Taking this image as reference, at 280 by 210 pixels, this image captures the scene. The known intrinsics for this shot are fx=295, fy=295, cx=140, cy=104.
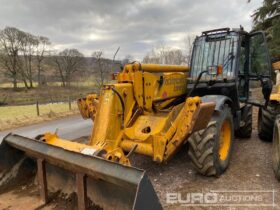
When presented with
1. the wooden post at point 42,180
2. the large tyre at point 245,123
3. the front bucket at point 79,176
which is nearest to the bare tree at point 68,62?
the large tyre at point 245,123

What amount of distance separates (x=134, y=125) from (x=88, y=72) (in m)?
38.8

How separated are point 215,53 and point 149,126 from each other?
7.50 ft

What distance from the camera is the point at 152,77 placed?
17.1ft

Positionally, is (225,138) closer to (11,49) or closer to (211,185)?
(211,185)

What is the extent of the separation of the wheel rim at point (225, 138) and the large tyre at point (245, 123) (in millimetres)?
1408

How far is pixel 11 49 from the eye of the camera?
3984cm

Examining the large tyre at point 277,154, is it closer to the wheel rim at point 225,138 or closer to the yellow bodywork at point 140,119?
the wheel rim at point 225,138

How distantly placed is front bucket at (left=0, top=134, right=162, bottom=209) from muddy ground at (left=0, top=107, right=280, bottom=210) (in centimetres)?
23

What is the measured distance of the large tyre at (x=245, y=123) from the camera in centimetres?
689

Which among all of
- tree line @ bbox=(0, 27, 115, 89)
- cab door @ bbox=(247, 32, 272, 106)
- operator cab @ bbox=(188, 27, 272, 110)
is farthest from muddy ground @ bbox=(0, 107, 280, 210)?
tree line @ bbox=(0, 27, 115, 89)

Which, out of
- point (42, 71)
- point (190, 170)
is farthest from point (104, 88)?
point (42, 71)

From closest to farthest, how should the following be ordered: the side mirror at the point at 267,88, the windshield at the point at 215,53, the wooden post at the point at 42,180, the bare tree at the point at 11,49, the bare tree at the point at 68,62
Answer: the wooden post at the point at 42,180, the windshield at the point at 215,53, the side mirror at the point at 267,88, the bare tree at the point at 11,49, the bare tree at the point at 68,62

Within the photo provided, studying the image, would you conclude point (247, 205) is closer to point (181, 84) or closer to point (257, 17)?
point (181, 84)

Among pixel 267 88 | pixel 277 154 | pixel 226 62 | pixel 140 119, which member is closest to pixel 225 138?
pixel 277 154
